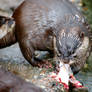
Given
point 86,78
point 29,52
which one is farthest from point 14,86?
point 86,78

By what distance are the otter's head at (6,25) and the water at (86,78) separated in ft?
3.87

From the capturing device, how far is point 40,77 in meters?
4.42

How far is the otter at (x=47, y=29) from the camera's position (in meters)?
4.73

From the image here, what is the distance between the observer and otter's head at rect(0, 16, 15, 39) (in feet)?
16.6

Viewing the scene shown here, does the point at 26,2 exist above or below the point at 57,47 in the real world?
above

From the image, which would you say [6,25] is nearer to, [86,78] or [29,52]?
[29,52]

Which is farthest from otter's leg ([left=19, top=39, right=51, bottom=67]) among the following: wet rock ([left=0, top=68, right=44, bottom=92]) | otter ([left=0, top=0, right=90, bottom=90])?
wet rock ([left=0, top=68, right=44, bottom=92])

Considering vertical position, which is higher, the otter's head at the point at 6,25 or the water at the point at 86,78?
the otter's head at the point at 6,25

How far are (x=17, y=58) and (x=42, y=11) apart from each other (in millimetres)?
874

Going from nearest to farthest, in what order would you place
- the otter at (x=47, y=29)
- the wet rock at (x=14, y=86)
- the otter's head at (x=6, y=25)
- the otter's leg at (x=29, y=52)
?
the wet rock at (x=14, y=86), the otter at (x=47, y=29), the otter's leg at (x=29, y=52), the otter's head at (x=6, y=25)

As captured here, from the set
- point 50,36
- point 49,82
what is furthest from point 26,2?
point 49,82

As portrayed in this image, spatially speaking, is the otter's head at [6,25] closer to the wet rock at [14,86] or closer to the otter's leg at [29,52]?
the otter's leg at [29,52]

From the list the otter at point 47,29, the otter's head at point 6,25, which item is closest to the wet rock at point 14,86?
the otter at point 47,29

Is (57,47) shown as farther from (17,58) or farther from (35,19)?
(17,58)
